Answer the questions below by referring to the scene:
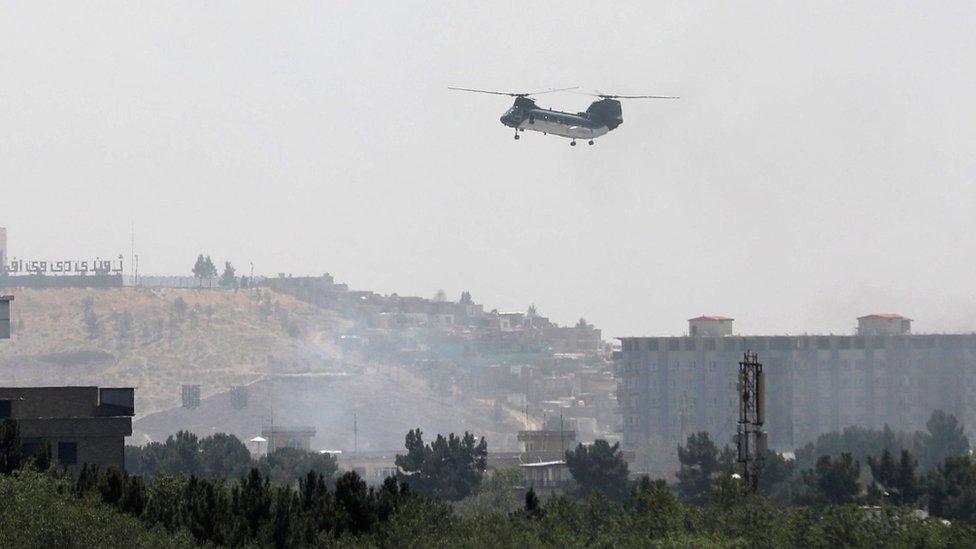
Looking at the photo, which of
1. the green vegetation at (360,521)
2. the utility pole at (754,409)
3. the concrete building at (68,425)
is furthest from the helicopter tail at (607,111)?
the green vegetation at (360,521)

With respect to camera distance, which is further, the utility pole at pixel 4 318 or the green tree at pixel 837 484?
the utility pole at pixel 4 318

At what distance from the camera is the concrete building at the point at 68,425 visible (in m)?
134

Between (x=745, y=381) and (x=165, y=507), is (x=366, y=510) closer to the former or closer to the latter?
(x=165, y=507)

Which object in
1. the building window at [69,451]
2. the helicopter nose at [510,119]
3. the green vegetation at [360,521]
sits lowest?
the green vegetation at [360,521]

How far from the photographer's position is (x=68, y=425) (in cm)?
13462

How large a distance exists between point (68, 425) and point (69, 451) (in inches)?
69.1

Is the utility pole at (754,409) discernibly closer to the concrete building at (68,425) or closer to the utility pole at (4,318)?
the concrete building at (68,425)

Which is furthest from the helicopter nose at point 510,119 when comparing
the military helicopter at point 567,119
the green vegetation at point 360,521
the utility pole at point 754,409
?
the green vegetation at point 360,521

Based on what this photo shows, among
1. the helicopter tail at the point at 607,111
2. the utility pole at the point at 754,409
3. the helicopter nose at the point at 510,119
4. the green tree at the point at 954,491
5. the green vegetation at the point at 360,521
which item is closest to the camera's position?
the green vegetation at the point at 360,521

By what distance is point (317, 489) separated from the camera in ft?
347

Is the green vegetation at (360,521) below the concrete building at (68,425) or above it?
below

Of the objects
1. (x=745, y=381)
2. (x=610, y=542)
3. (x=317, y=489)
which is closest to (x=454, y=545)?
(x=610, y=542)

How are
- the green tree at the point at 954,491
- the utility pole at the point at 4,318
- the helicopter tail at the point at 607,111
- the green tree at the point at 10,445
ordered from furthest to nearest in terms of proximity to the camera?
the helicopter tail at the point at 607,111 → the utility pole at the point at 4,318 → the green tree at the point at 954,491 → the green tree at the point at 10,445

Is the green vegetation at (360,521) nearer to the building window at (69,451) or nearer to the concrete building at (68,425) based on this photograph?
the concrete building at (68,425)
